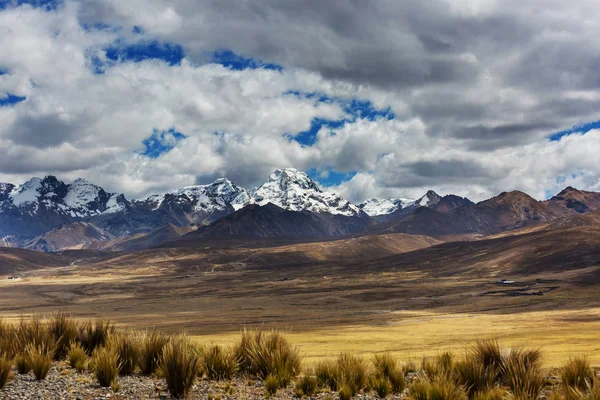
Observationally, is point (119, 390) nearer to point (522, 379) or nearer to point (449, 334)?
point (522, 379)

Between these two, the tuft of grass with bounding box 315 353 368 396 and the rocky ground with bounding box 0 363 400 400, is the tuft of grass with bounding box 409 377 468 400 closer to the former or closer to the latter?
the rocky ground with bounding box 0 363 400 400

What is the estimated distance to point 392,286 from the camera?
160125 mm

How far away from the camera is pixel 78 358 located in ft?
56.7

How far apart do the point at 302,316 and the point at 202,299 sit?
60.5 m

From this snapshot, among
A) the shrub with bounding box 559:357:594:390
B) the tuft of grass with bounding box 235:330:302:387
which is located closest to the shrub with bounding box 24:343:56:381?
the tuft of grass with bounding box 235:330:302:387

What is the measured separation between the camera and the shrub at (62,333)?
60.6 feet

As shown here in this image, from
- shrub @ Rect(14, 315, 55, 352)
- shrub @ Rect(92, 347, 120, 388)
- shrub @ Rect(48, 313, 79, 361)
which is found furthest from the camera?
shrub @ Rect(48, 313, 79, 361)

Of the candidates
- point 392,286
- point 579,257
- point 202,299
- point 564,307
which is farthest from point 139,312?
point 579,257

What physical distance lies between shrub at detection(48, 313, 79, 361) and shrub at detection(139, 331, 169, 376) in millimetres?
3035

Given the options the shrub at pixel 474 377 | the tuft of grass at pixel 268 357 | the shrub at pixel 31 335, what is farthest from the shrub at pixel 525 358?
the shrub at pixel 31 335

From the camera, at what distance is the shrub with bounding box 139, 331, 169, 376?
17.1 metres

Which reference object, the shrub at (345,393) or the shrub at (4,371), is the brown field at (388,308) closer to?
the shrub at (345,393)

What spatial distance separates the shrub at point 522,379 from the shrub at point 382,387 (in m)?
3.43

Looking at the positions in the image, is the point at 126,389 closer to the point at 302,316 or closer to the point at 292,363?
the point at 292,363
